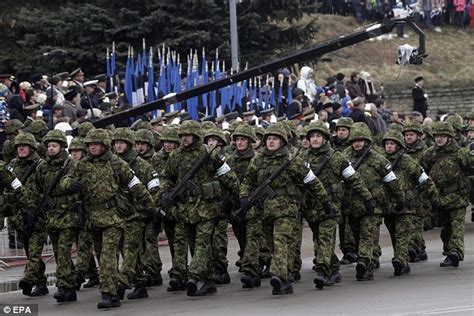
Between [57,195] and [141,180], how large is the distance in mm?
1068

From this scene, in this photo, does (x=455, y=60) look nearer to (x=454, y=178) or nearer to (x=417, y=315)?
(x=454, y=178)

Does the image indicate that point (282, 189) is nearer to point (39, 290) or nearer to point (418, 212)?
point (418, 212)

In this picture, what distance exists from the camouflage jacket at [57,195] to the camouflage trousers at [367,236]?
3486mm

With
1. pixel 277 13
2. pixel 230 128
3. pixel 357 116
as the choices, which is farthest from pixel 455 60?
pixel 230 128

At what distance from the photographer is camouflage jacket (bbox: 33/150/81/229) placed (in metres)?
17.1

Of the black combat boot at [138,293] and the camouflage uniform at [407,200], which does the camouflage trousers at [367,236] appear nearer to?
the camouflage uniform at [407,200]

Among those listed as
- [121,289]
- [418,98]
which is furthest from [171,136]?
[418,98]

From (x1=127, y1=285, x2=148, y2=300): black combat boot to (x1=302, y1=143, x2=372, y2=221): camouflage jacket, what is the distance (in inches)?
97.1

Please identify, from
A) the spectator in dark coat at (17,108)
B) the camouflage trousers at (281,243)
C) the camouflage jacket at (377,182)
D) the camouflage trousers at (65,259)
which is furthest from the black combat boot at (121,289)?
the spectator in dark coat at (17,108)

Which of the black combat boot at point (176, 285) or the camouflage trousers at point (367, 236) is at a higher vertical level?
the camouflage trousers at point (367, 236)

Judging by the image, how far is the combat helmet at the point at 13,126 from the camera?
21406mm

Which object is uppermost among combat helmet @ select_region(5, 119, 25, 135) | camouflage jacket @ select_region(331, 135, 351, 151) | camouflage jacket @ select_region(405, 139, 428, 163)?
combat helmet @ select_region(5, 119, 25, 135)

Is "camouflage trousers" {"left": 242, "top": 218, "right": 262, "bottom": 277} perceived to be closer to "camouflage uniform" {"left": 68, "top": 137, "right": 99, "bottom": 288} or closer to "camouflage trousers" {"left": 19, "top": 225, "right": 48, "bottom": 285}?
"camouflage uniform" {"left": 68, "top": 137, "right": 99, "bottom": 288}

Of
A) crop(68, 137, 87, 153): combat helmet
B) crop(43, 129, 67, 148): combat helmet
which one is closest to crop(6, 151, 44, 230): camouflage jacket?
crop(43, 129, 67, 148): combat helmet
